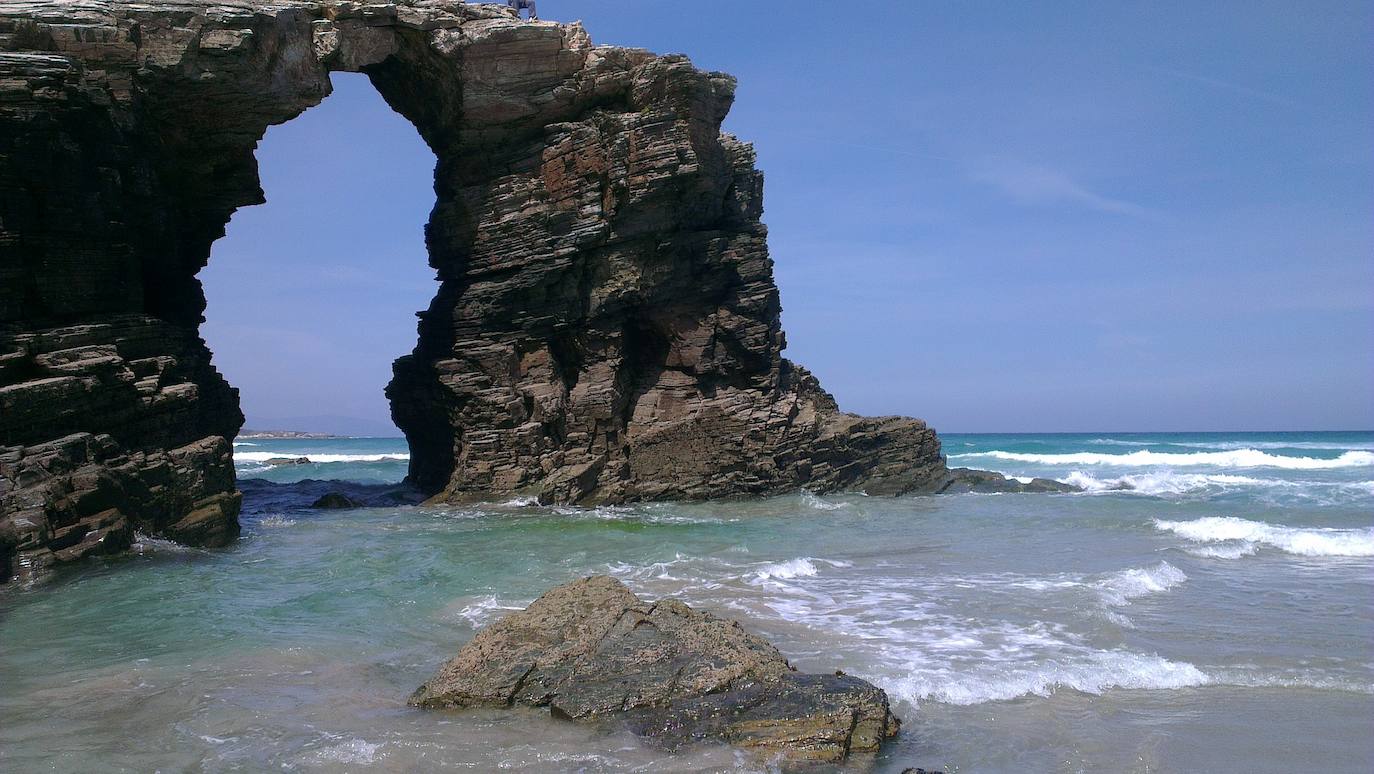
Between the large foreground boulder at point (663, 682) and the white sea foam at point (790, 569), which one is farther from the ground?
the large foreground boulder at point (663, 682)

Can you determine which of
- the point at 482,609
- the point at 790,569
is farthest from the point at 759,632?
the point at 790,569

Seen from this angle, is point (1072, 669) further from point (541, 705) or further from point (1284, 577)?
point (1284, 577)

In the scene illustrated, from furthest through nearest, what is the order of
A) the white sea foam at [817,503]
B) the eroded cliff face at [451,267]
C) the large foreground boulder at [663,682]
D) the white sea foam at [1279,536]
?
the white sea foam at [817,503] < the white sea foam at [1279,536] < the eroded cliff face at [451,267] < the large foreground boulder at [663,682]

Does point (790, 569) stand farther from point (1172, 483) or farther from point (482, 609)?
point (1172, 483)

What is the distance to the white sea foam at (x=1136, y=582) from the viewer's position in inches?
456

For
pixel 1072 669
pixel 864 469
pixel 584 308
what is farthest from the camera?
pixel 864 469

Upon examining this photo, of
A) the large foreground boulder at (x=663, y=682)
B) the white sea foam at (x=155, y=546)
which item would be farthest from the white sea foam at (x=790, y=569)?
the white sea foam at (x=155, y=546)

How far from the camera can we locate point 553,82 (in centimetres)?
2144

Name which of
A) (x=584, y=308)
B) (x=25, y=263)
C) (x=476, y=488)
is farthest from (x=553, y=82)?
(x=25, y=263)

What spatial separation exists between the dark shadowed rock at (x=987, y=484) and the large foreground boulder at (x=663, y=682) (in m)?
20.9

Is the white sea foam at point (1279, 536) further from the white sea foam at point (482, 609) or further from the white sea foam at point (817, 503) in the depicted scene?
the white sea foam at point (482, 609)

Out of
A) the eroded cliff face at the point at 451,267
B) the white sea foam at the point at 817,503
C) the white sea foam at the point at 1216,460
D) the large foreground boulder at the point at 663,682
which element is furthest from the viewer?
the white sea foam at the point at 1216,460

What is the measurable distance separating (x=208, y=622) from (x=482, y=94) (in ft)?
48.0

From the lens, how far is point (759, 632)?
9477 millimetres
